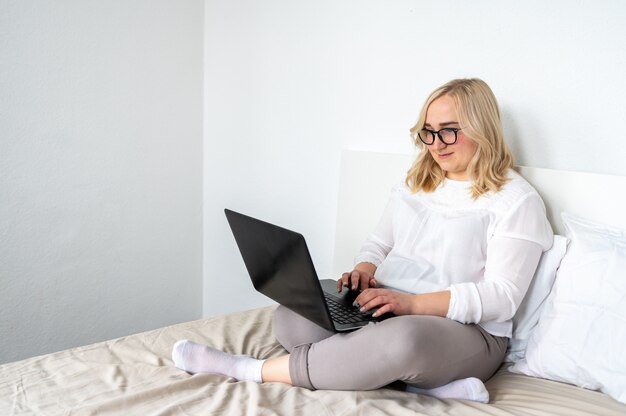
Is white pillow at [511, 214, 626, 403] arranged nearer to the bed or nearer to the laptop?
the bed

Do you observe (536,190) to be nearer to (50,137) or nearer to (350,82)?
(350,82)

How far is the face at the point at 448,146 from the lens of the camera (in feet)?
4.24

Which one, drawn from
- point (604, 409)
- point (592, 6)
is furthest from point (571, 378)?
point (592, 6)

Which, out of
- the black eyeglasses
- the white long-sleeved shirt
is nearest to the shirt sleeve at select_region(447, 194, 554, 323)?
the white long-sleeved shirt

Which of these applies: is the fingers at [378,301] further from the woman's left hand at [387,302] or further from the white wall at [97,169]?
the white wall at [97,169]

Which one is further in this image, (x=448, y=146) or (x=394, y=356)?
(x=448, y=146)

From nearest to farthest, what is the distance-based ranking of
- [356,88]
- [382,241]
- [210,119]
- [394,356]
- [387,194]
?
[394,356] < [382,241] < [387,194] < [356,88] < [210,119]

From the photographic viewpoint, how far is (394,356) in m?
0.97

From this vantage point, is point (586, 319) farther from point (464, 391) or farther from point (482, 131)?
point (482, 131)

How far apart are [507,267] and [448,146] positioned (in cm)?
34

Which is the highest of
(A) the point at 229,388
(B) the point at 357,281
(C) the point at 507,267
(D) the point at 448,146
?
(D) the point at 448,146

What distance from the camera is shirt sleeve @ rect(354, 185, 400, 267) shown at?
1476 mm

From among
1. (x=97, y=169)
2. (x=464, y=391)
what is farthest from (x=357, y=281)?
(x=97, y=169)

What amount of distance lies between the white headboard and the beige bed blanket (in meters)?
0.41
